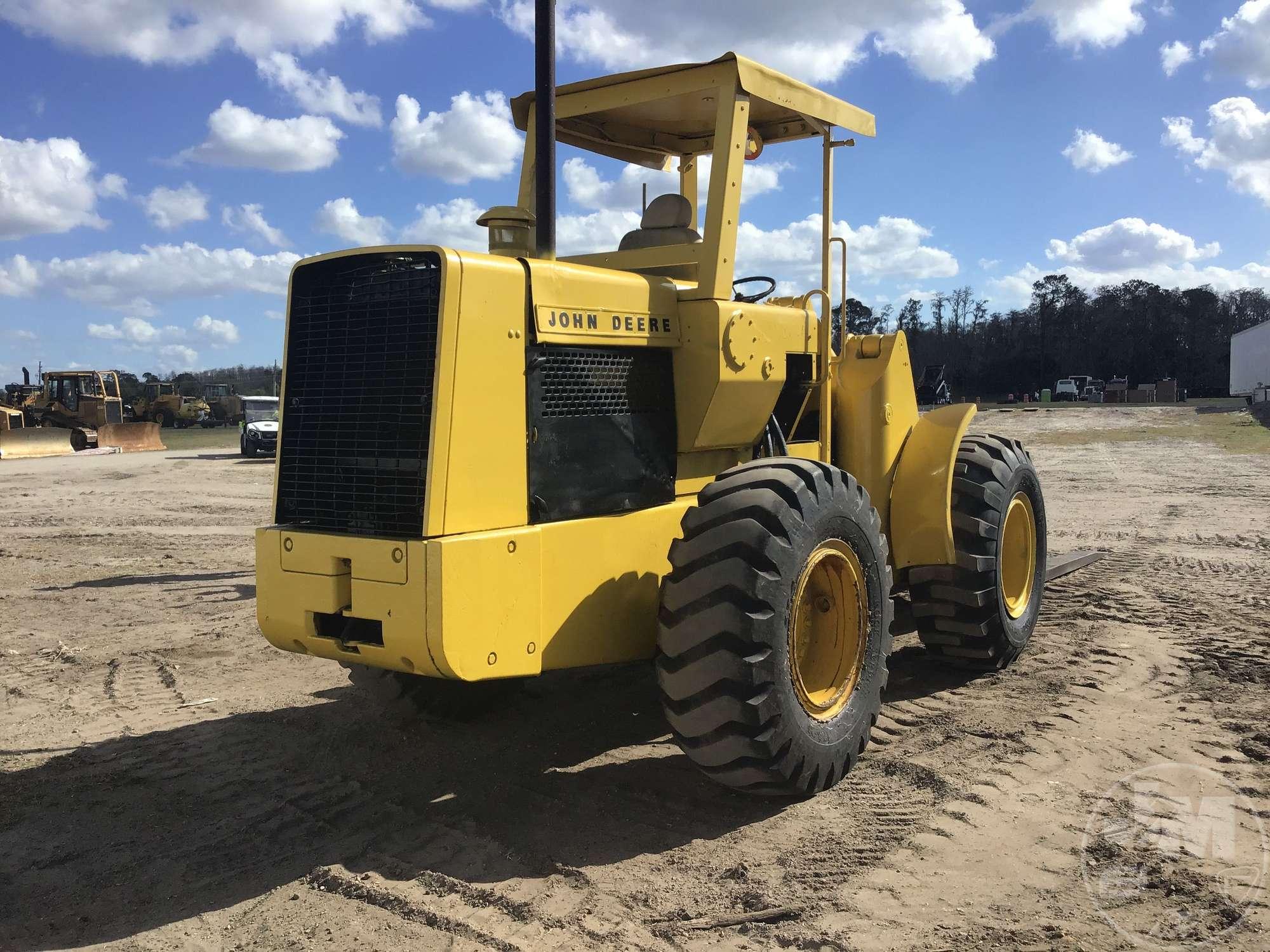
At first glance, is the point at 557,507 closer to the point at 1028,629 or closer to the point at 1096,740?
the point at 1096,740

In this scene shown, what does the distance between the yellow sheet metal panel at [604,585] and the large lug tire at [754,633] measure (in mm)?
309

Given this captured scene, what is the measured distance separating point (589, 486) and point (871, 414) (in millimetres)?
2277

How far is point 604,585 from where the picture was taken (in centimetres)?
411

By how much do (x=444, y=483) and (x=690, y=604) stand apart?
3.47 ft

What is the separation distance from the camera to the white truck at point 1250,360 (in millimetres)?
63312

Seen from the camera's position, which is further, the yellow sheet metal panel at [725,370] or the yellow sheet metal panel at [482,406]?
the yellow sheet metal panel at [725,370]

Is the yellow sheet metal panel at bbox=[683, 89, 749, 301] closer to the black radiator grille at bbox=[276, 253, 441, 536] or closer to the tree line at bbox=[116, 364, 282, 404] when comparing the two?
the black radiator grille at bbox=[276, 253, 441, 536]

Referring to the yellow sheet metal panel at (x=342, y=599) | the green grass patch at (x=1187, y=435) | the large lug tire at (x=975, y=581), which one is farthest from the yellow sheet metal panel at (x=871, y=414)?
the green grass patch at (x=1187, y=435)

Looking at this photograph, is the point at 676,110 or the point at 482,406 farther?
the point at 676,110

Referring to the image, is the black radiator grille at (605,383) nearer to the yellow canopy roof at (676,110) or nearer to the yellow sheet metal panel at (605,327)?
the yellow sheet metal panel at (605,327)

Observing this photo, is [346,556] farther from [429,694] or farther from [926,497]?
[926,497]

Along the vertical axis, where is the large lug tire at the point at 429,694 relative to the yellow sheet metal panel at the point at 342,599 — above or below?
below

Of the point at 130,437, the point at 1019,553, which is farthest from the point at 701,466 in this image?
the point at 130,437

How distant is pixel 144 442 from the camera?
3322 centimetres
